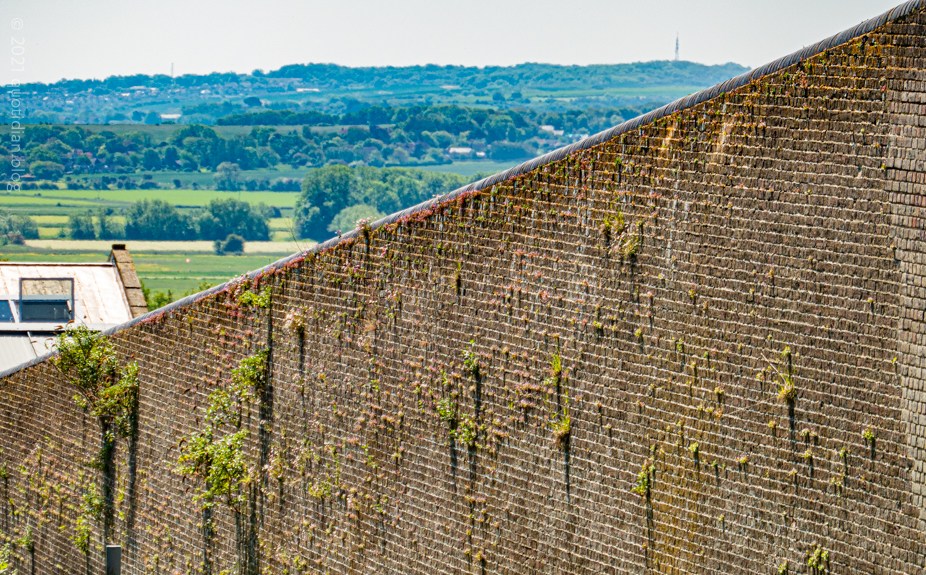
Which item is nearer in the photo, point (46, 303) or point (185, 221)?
point (46, 303)

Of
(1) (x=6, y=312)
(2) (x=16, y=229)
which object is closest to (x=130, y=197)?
(2) (x=16, y=229)

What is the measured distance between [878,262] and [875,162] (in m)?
0.72

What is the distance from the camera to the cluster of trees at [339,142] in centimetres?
12888

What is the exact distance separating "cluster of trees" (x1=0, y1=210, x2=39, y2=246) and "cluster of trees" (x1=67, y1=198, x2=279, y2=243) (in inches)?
192

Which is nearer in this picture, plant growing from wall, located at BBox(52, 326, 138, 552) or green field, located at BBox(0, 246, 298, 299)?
plant growing from wall, located at BBox(52, 326, 138, 552)

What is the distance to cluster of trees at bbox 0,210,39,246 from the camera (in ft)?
317

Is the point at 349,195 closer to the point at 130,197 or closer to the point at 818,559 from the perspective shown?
the point at 130,197

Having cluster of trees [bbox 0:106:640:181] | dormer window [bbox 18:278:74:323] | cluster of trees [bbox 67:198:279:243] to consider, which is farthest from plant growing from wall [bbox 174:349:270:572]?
cluster of trees [bbox 0:106:640:181]

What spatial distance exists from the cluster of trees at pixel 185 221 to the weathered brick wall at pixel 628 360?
101m

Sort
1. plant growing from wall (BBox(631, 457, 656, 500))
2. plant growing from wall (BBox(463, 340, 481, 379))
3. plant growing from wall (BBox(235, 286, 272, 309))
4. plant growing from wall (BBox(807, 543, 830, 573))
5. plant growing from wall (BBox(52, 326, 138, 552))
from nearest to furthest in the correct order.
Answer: plant growing from wall (BBox(807, 543, 830, 573))
plant growing from wall (BBox(631, 457, 656, 500))
plant growing from wall (BBox(463, 340, 481, 379))
plant growing from wall (BBox(235, 286, 272, 309))
plant growing from wall (BBox(52, 326, 138, 552))

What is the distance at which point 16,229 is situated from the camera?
9919 cm

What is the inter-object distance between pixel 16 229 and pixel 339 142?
5769 centimetres

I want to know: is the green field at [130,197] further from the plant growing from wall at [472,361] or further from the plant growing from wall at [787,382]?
the plant growing from wall at [787,382]

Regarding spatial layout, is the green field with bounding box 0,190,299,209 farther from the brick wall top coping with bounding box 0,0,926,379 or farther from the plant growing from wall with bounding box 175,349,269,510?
the brick wall top coping with bounding box 0,0,926,379
